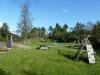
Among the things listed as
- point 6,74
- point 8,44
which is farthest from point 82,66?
point 8,44

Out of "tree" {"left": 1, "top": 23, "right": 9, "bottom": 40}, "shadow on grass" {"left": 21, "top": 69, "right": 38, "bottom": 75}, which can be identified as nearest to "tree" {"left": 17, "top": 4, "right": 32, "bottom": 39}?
"tree" {"left": 1, "top": 23, "right": 9, "bottom": 40}

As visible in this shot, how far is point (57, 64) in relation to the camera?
1948 centimetres

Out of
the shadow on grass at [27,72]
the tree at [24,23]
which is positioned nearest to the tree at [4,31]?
the tree at [24,23]

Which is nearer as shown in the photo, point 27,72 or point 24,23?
point 27,72

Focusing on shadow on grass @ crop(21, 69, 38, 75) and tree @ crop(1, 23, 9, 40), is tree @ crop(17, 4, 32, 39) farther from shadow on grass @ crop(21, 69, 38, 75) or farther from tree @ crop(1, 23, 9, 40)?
shadow on grass @ crop(21, 69, 38, 75)

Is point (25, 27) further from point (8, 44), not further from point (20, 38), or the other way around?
point (8, 44)

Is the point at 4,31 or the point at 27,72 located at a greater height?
the point at 4,31

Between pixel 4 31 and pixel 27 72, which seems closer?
pixel 27 72

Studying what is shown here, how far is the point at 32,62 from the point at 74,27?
79.6 meters

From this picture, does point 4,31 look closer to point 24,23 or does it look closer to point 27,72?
point 24,23

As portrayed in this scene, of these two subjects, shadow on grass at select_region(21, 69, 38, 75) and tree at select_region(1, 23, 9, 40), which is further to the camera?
tree at select_region(1, 23, 9, 40)

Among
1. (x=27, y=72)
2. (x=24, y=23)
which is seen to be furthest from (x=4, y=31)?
(x=27, y=72)

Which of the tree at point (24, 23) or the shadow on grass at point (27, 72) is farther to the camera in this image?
the tree at point (24, 23)

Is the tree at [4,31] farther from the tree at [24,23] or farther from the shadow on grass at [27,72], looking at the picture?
the shadow on grass at [27,72]
